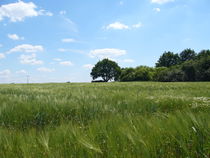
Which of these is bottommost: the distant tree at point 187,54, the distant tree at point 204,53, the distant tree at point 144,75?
the distant tree at point 144,75

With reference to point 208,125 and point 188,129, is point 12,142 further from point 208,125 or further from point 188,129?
point 208,125

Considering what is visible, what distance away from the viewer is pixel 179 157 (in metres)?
1.26

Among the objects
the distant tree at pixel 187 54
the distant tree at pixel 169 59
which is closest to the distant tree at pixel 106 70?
the distant tree at pixel 169 59

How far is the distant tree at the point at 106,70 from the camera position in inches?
3307

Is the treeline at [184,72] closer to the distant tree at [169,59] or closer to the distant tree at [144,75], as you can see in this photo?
the distant tree at [144,75]

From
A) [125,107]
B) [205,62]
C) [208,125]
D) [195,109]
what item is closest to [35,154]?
[208,125]

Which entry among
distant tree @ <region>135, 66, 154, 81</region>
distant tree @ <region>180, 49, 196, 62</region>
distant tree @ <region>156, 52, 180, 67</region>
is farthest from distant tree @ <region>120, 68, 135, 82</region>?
distant tree @ <region>180, 49, 196, 62</region>

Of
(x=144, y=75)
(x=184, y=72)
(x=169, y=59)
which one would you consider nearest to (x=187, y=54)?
(x=169, y=59)

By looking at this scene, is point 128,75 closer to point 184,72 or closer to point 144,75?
point 144,75

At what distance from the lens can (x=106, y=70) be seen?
84000mm

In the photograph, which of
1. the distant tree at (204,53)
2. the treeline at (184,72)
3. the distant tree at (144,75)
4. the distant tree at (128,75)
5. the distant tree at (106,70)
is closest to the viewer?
the treeline at (184,72)

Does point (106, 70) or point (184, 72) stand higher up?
point (106, 70)

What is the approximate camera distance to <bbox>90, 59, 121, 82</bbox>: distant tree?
8400 cm

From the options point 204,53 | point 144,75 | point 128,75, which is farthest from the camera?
point 128,75
